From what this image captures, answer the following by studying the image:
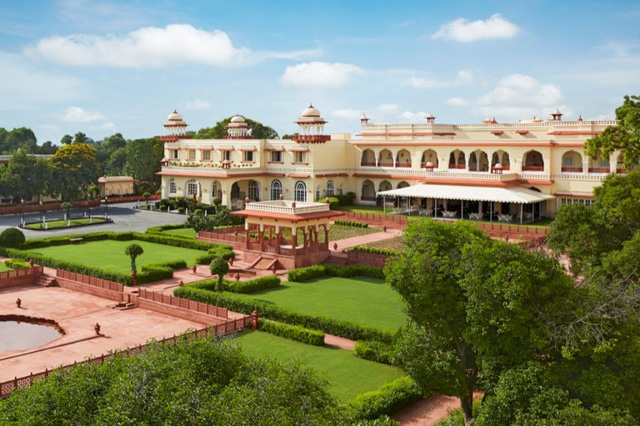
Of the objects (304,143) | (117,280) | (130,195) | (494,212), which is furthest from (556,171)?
(130,195)

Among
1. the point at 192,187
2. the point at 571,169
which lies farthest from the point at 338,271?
the point at 192,187

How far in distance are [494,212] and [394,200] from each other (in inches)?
393

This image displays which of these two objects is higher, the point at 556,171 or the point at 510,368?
the point at 556,171

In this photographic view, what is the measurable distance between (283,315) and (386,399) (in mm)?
8291

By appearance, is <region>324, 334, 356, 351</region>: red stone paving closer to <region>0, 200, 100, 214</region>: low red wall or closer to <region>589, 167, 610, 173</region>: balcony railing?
<region>589, 167, 610, 173</region>: balcony railing

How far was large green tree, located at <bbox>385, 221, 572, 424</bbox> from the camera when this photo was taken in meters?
13.4

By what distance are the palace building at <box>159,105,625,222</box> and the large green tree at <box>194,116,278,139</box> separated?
13734mm

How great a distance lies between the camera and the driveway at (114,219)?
48.0 m

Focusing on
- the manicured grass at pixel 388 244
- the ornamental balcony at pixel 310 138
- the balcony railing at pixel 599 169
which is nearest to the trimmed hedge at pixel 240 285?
the manicured grass at pixel 388 244

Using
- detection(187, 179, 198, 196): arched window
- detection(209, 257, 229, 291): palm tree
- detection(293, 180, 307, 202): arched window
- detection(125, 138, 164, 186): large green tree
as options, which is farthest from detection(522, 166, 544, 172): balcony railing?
detection(125, 138, 164, 186): large green tree

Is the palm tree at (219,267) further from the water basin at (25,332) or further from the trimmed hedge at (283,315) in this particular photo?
the water basin at (25,332)

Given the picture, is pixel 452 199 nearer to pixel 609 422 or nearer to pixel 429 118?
pixel 429 118

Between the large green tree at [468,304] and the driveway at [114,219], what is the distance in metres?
36.7

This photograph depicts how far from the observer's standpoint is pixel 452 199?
53375 mm
